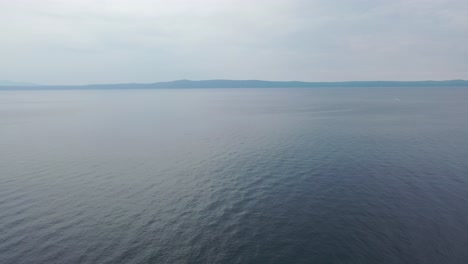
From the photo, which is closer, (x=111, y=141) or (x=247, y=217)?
(x=247, y=217)

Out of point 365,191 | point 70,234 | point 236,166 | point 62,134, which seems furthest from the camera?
point 62,134

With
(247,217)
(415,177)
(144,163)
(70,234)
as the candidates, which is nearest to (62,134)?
(144,163)

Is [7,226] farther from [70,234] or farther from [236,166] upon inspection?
[236,166]

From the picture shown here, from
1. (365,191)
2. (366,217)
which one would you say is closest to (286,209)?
(366,217)

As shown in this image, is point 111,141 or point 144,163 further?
point 111,141

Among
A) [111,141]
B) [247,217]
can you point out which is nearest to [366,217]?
[247,217]

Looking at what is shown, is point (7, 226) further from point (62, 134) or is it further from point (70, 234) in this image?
point (62, 134)

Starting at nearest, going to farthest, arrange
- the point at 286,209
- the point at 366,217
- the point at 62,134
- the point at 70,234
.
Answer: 1. the point at 70,234
2. the point at 366,217
3. the point at 286,209
4. the point at 62,134

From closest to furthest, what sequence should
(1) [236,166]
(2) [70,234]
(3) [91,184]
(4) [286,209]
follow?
1. (2) [70,234]
2. (4) [286,209]
3. (3) [91,184]
4. (1) [236,166]

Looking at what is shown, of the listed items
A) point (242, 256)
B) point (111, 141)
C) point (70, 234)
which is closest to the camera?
point (242, 256)
